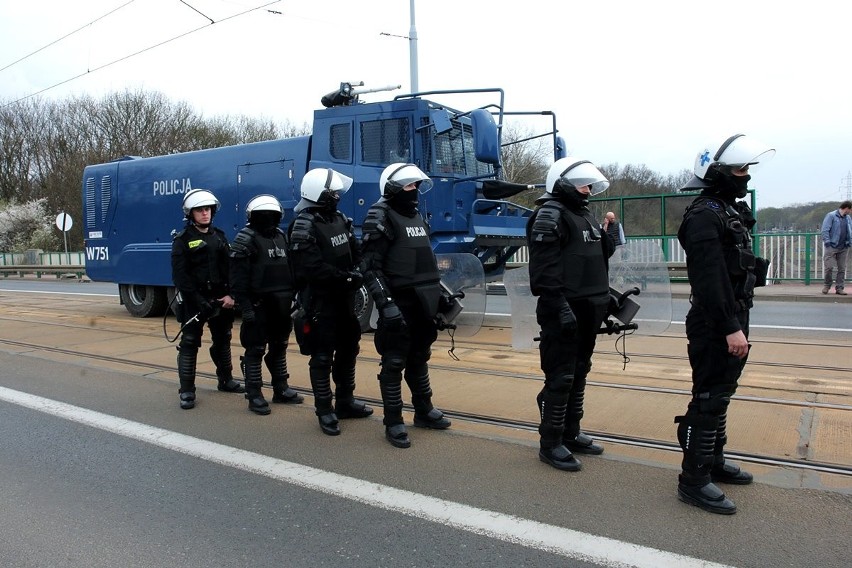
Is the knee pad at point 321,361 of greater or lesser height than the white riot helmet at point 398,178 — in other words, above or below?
below

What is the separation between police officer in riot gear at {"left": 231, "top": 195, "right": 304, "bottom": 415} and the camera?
18.5ft

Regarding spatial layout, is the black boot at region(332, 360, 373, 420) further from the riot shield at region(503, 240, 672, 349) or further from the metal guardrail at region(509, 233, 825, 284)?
the metal guardrail at region(509, 233, 825, 284)

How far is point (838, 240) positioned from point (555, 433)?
11278 mm

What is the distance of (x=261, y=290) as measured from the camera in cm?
569

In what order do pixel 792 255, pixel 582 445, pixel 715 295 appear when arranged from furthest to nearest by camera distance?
pixel 792 255
pixel 582 445
pixel 715 295

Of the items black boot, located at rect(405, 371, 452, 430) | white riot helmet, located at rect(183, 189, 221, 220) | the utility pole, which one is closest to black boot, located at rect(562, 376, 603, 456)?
black boot, located at rect(405, 371, 452, 430)

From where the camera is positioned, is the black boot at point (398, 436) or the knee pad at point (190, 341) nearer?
the black boot at point (398, 436)

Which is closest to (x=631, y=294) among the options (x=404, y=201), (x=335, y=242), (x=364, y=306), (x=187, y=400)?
(x=404, y=201)

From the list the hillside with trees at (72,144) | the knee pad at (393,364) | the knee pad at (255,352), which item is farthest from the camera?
the hillside with trees at (72,144)

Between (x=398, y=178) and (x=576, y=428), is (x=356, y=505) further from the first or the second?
(x=398, y=178)

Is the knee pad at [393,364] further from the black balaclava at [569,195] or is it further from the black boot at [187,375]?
the black boot at [187,375]

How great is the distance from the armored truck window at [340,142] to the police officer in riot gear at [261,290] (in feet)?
12.5

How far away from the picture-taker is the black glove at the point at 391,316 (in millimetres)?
4551

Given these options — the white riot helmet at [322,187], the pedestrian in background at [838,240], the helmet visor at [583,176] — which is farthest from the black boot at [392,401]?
the pedestrian in background at [838,240]
